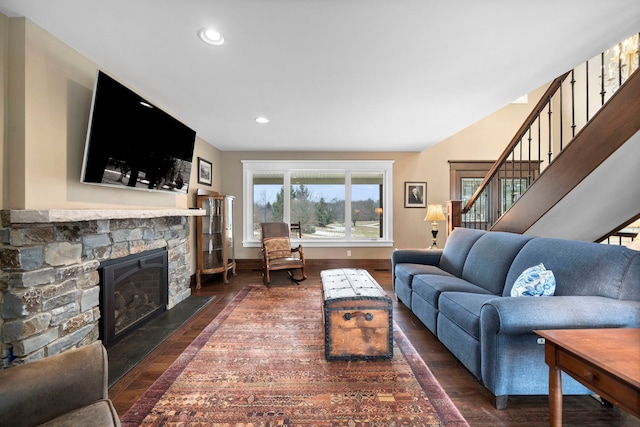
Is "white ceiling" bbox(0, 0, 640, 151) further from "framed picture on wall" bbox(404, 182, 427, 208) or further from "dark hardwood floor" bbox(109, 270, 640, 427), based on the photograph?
"dark hardwood floor" bbox(109, 270, 640, 427)

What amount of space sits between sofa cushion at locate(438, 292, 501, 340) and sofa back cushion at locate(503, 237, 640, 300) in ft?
1.64

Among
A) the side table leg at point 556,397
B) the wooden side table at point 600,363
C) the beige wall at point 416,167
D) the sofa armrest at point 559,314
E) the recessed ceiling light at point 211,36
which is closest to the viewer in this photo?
the wooden side table at point 600,363

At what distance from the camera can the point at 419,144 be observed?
15.0 ft

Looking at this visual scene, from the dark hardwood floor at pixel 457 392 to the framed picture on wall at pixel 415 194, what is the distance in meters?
2.88

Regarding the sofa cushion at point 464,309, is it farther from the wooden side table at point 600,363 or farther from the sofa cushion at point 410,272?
the sofa cushion at point 410,272

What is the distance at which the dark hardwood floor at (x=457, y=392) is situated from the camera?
148 cm

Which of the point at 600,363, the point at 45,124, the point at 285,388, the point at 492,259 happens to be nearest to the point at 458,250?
the point at 492,259

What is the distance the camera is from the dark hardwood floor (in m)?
1.48

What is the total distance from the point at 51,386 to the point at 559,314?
234 cm

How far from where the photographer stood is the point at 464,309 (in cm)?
187

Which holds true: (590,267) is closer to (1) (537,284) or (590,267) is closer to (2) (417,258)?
(1) (537,284)

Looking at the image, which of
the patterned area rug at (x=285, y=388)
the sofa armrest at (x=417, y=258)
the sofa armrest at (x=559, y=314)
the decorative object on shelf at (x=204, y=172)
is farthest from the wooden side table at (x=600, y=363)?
the decorative object on shelf at (x=204, y=172)

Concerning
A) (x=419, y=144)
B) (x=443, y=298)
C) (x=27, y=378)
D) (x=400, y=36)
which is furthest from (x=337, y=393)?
(x=419, y=144)

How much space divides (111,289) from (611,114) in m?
4.20
